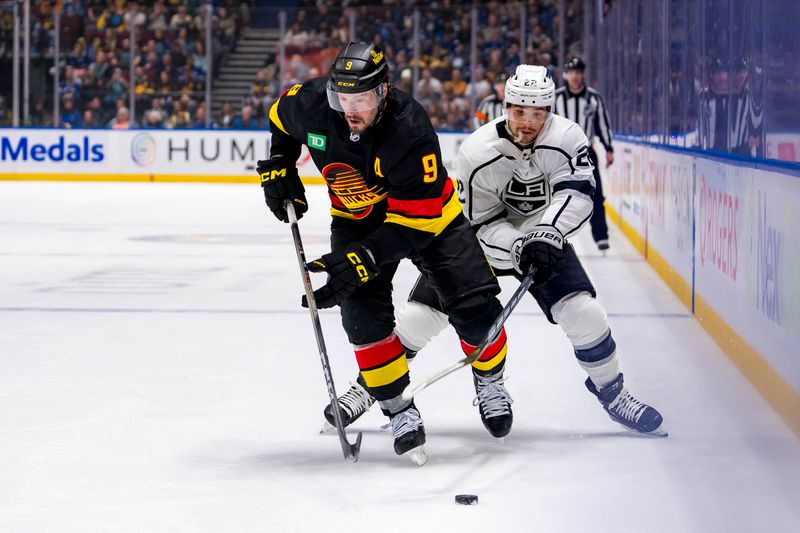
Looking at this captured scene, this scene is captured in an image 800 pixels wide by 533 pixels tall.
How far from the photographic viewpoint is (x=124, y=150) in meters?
15.8

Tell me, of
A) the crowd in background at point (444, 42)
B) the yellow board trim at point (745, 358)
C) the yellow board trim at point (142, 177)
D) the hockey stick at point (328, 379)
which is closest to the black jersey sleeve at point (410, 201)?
the hockey stick at point (328, 379)

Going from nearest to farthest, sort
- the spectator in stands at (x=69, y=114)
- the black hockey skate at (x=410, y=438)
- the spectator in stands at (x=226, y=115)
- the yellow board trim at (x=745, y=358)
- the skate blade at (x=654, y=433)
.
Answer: the black hockey skate at (x=410, y=438)
the skate blade at (x=654, y=433)
the yellow board trim at (x=745, y=358)
the spectator in stands at (x=69, y=114)
the spectator in stands at (x=226, y=115)

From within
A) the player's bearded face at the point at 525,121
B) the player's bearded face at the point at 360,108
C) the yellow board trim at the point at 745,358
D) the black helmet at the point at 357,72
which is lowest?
the yellow board trim at the point at 745,358

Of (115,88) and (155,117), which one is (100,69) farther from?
(155,117)

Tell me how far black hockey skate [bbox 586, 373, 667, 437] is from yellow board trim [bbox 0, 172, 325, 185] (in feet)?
40.0

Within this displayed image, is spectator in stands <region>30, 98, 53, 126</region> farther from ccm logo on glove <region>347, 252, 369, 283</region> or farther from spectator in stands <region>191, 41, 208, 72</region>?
ccm logo on glove <region>347, 252, 369, 283</region>

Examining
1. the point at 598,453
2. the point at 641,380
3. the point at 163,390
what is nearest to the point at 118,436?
the point at 163,390

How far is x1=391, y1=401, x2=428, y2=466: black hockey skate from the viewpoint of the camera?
3.14 meters

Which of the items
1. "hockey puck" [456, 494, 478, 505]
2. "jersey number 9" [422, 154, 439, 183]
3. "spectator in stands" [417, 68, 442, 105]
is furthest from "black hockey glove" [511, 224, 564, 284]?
"spectator in stands" [417, 68, 442, 105]

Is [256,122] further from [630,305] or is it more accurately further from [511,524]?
[511,524]

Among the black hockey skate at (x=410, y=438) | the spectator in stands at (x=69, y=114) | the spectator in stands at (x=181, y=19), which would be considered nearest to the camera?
the black hockey skate at (x=410, y=438)

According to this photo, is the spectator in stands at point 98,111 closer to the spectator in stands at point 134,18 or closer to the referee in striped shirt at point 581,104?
the spectator in stands at point 134,18

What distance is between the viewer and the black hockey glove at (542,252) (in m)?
3.31

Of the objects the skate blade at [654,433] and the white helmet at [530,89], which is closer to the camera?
the white helmet at [530,89]
